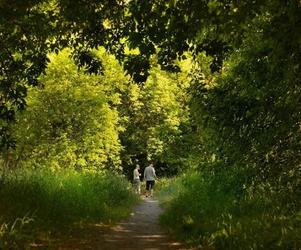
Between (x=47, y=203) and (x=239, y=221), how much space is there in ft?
14.6

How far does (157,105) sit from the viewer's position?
37.3 m

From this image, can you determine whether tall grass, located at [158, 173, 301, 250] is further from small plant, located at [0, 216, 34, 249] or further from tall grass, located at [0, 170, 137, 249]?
small plant, located at [0, 216, 34, 249]

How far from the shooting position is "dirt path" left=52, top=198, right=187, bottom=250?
33.5 feet

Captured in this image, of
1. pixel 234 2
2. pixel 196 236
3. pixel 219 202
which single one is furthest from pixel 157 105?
pixel 234 2

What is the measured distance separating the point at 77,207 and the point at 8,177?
1897 millimetres

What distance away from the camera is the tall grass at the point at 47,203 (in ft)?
30.1

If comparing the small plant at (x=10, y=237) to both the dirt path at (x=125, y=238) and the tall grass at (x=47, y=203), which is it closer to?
the tall grass at (x=47, y=203)

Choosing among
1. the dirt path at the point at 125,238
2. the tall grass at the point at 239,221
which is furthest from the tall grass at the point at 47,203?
the tall grass at the point at 239,221

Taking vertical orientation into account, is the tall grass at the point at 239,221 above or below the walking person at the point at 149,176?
below

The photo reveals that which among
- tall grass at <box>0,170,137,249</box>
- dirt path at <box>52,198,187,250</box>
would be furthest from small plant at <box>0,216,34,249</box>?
dirt path at <box>52,198,187,250</box>

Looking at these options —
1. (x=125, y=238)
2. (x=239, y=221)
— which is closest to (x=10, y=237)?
(x=125, y=238)

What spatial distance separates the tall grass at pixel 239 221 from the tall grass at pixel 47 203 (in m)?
2.21

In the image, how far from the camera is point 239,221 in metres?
9.98

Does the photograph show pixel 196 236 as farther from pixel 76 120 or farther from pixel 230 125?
pixel 76 120
